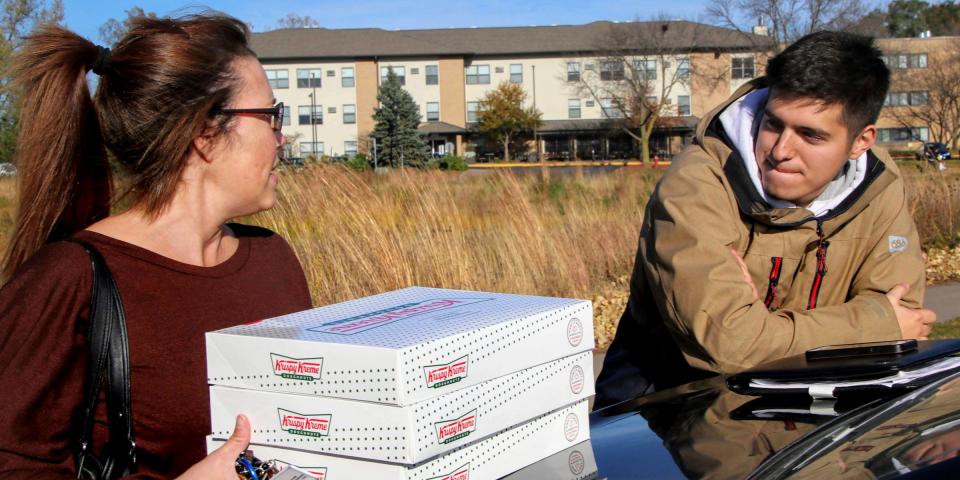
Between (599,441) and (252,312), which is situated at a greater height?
(252,312)

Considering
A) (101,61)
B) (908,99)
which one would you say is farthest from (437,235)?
(908,99)

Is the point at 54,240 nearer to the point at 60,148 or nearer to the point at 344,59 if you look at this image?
the point at 60,148

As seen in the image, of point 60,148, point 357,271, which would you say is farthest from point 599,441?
point 357,271

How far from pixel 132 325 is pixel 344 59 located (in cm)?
6745

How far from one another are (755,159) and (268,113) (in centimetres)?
138

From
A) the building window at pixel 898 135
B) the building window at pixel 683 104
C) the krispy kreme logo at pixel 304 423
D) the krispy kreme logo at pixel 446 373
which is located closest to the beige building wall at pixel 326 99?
the building window at pixel 683 104

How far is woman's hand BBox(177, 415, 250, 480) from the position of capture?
1.62 meters

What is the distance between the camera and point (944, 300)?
867 centimetres

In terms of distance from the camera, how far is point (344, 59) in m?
67.3

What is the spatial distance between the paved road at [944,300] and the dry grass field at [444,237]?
0.65 metres

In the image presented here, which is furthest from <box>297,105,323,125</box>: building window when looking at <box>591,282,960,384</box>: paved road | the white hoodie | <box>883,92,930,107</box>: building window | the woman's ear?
the woman's ear

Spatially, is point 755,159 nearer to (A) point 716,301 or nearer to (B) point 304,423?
(A) point 716,301

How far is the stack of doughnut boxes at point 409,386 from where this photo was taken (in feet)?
4.75

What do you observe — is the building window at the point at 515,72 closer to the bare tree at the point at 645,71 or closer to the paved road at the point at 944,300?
the bare tree at the point at 645,71
